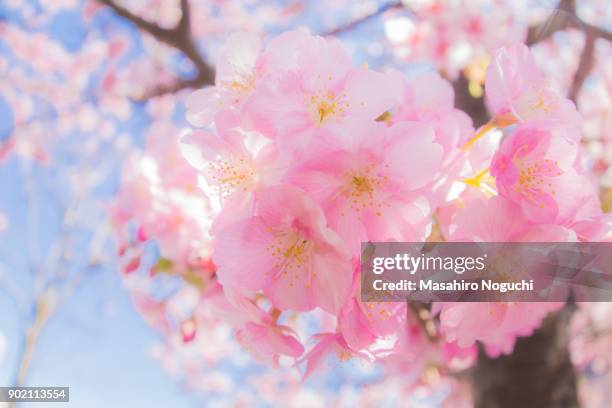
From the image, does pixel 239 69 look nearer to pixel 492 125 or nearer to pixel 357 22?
pixel 492 125

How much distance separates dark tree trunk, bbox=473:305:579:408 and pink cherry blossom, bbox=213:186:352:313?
1125mm

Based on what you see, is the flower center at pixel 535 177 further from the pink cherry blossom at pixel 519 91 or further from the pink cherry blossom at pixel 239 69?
the pink cherry blossom at pixel 239 69

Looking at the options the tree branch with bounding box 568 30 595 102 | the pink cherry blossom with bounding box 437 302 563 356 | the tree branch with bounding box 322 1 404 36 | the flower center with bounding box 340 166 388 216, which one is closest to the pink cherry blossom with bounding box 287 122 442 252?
the flower center with bounding box 340 166 388 216

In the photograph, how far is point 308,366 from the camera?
572mm

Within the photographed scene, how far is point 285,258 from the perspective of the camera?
1.53 ft

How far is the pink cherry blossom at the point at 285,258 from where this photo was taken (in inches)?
16.4

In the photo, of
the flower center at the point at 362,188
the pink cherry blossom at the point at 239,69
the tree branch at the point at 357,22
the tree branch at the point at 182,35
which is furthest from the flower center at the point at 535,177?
the tree branch at the point at 182,35

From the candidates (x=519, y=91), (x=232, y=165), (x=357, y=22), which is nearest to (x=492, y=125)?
(x=519, y=91)

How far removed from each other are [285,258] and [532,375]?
1.22 meters

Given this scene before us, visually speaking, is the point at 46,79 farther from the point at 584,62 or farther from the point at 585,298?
the point at 585,298

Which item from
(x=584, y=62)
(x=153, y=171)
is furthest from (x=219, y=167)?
(x=584, y=62)

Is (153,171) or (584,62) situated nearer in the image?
(153,171)

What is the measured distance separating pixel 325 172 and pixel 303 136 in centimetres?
4

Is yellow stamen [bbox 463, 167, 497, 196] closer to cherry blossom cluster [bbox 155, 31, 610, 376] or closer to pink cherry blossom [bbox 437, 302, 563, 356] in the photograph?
cherry blossom cluster [bbox 155, 31, 610, 376]
